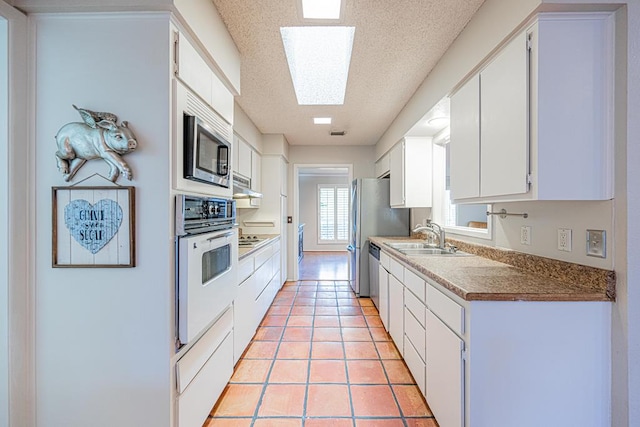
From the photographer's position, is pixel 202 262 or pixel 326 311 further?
pixel 326 311

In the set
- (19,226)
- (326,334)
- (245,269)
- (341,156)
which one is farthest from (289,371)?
(341,156)

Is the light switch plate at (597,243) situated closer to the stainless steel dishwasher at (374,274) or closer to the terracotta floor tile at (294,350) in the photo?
the terracotta floor tile at (294,350)

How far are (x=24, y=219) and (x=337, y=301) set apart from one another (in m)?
3.34

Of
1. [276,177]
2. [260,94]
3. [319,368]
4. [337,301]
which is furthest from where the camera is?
[276,177]

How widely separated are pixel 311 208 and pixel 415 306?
7.33 meters

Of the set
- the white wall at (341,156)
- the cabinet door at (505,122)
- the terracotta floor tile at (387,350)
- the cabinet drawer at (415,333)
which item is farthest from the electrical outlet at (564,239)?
the white wall at (341,156)

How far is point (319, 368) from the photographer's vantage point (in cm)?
232

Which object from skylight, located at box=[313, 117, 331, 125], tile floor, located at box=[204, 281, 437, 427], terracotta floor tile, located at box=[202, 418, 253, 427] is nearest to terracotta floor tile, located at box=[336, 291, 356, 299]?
tile floor, located at box=[204, 281, 437, 427]

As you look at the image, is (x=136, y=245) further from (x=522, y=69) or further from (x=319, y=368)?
(x=522, y=69)

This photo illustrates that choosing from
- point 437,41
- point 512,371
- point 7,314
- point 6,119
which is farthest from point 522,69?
point 7,314

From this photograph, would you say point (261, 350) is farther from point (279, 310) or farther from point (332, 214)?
point (332, 214)

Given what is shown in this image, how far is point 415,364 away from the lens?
2.04 metres

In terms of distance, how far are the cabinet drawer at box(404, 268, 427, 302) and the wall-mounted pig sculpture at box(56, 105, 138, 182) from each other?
172 centimetres

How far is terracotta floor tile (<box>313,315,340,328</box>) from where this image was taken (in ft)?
10.4
